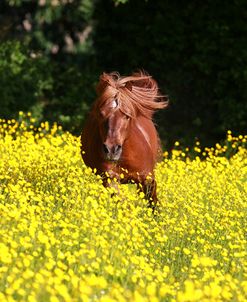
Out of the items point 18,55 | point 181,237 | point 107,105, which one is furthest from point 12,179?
point 18,55

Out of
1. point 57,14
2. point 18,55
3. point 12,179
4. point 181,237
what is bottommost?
point 181,237

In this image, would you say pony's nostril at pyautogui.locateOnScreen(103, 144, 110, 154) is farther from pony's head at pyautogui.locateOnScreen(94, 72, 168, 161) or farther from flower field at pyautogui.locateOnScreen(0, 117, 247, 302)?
flower field at pyautogui.locateOnScreen(0, 117, 247, 302)

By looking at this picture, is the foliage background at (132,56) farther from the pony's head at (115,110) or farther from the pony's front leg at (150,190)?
the pony's head at (115,110)

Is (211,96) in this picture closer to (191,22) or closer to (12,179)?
(191,22)

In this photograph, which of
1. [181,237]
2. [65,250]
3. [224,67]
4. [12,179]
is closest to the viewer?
[65,250]

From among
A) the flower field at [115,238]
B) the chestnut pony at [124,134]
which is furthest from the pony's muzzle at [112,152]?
the flower field at [115,238]

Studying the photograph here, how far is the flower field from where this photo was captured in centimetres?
502

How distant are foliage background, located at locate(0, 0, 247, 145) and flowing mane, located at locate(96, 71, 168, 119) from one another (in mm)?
5996

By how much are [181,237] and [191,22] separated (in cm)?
844

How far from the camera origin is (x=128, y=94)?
7914mm

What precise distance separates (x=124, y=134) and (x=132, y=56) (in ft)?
25.8

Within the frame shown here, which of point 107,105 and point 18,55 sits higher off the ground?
point 18,55

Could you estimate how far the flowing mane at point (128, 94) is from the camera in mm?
7664

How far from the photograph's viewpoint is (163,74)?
15.2 m
